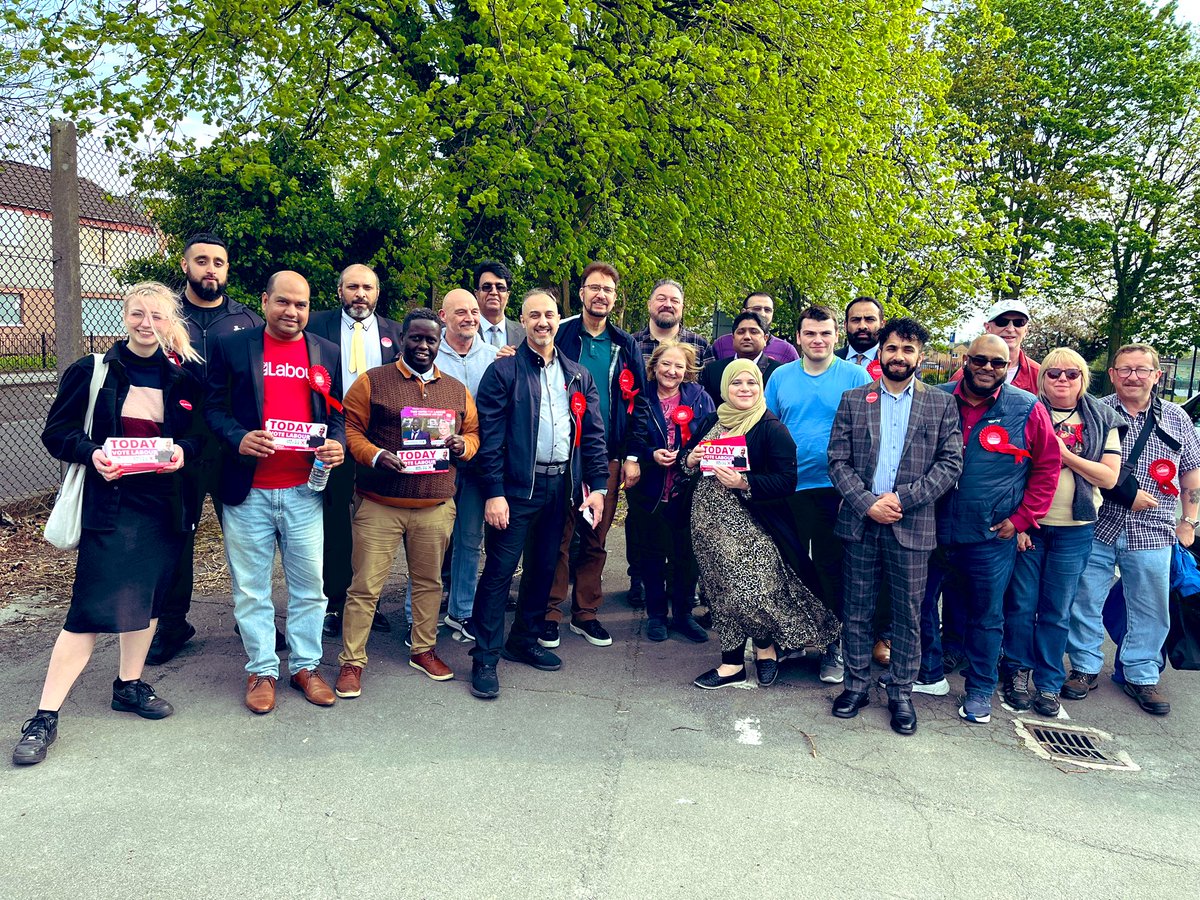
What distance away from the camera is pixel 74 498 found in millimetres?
3754

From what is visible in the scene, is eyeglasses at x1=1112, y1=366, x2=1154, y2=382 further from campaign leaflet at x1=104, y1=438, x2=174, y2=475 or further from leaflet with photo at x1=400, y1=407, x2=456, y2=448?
campaign leaflet at x1=104, y1=438, x2=174, y2=475

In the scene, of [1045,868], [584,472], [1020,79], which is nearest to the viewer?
[1045,868]

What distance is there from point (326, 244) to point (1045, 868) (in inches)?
334

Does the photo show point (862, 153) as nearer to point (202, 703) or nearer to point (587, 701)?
point (587, 701)

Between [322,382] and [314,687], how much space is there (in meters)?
1.60

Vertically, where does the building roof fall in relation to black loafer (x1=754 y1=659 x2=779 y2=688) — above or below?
above

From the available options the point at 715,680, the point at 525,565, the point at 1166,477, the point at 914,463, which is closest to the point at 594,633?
the point at 525,565

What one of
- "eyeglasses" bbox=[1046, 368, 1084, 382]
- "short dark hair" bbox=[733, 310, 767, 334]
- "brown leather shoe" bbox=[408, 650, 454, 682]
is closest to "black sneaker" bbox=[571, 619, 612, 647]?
"brown leather shoe" bbox=[408, 650, 454, 682]

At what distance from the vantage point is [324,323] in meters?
4.97

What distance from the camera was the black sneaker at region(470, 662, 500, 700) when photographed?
438cm

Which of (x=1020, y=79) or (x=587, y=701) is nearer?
(x=587, y=701)

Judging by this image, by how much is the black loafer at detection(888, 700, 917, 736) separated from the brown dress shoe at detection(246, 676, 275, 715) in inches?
127

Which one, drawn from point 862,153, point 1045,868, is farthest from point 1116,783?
point 862,153

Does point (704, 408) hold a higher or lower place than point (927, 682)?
higher
